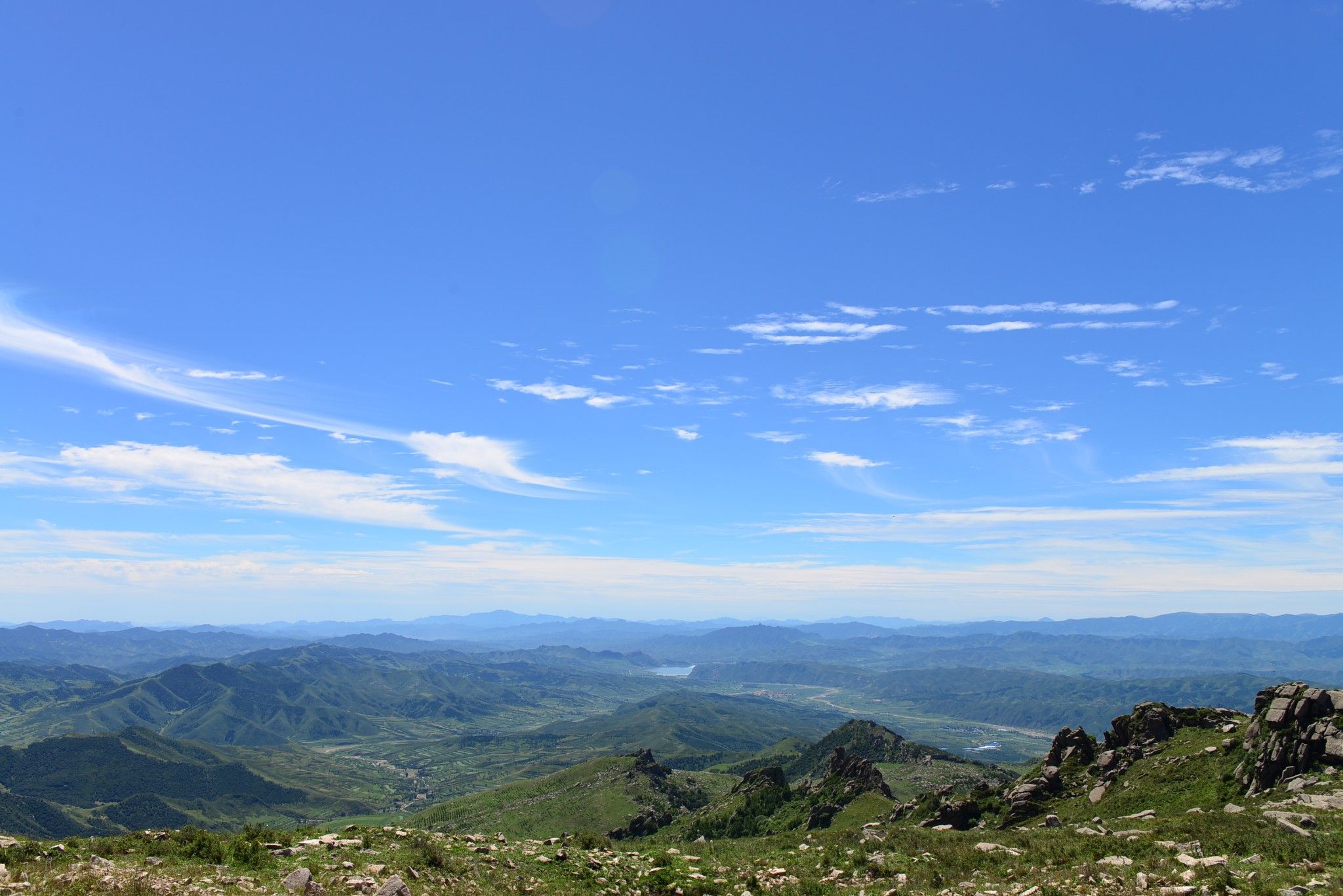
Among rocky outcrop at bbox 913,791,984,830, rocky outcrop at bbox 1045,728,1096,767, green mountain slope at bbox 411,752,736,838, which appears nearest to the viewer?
rocky outcrop at bbox 913,791,984,830

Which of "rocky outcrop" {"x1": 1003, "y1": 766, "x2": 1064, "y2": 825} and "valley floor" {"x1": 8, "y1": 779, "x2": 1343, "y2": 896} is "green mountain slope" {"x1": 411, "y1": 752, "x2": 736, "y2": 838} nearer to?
"rocky outcrop" {"x1": 1003, "y1": 766, "x2": 1064, "y2": 825}

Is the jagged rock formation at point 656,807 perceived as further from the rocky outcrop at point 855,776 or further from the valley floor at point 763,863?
the valley floor at point 763,863

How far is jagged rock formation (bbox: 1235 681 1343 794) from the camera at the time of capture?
43.2 meters

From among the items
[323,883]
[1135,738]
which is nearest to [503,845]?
[323,883]

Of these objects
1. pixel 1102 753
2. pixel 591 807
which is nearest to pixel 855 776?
pixel 591 807

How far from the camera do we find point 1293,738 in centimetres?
4519

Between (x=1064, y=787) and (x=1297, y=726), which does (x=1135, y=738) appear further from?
(x=1297, y=726)

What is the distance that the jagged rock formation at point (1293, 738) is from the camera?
1700 inches

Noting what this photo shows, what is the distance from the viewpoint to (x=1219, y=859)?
27453 mm

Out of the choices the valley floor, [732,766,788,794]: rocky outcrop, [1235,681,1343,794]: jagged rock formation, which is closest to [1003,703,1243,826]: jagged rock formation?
[1235,681,1343,794]: jagged rock formation

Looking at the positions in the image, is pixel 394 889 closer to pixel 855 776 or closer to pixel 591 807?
pixel 855 776

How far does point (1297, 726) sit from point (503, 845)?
52.6 m

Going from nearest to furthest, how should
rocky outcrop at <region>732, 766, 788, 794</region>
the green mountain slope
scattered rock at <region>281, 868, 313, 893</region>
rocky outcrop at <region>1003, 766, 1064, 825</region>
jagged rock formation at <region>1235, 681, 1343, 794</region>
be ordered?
1. scattered rock at <region>281, 868, 313, 893</region>
2. jagged rock formation at <region>1235, 681, 1343, 794</region>
3. rocky outcrop at <region>1003, 766, 1064, 825</region>
4. the green mountain slope
5. rocky outcrop at <region>732, 766, 788, 794</region>

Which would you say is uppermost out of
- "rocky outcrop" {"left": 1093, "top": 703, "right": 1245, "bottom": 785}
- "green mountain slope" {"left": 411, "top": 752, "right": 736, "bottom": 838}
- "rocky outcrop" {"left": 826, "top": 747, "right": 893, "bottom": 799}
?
"rocky outcrop" {"left": 1093, "top": 703, "right": 1245, "bottom": 785}
